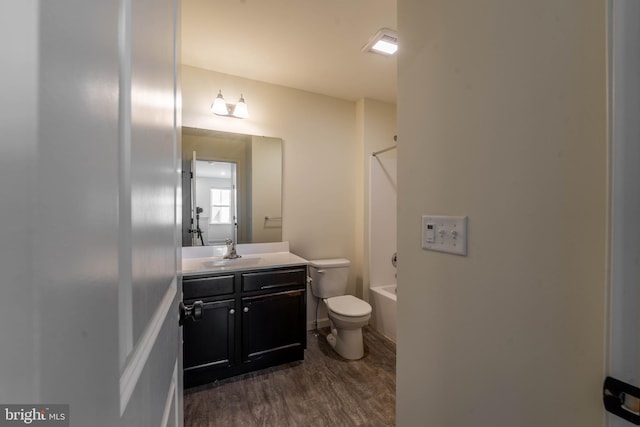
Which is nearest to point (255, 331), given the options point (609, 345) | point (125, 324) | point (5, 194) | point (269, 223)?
point (269, 223)

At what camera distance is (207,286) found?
1.84m

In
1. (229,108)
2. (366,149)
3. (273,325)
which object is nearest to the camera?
(273,325)

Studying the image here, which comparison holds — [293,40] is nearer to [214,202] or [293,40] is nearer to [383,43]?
[383,43]

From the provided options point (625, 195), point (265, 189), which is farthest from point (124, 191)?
point (265, 189)

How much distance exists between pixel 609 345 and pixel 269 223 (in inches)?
93.8

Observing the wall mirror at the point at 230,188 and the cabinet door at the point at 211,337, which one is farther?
the wall mirror at the point at 230,188

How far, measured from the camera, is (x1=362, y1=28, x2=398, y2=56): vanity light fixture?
181 cm

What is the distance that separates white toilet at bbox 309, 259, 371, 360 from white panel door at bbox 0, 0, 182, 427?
192 cm

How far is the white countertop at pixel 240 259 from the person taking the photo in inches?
76.7

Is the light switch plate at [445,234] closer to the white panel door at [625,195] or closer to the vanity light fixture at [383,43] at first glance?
the white panel door at [625,195]

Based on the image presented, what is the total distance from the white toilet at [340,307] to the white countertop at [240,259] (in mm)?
372

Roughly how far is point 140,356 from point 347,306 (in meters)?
2.08

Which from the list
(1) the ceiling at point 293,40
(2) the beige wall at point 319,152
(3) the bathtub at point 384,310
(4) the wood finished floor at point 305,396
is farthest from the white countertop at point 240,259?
(1) the ceiling at point 293,40

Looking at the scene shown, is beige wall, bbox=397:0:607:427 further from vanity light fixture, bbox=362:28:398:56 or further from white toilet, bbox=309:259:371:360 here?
white toilet, bbox=309:259:371:360
